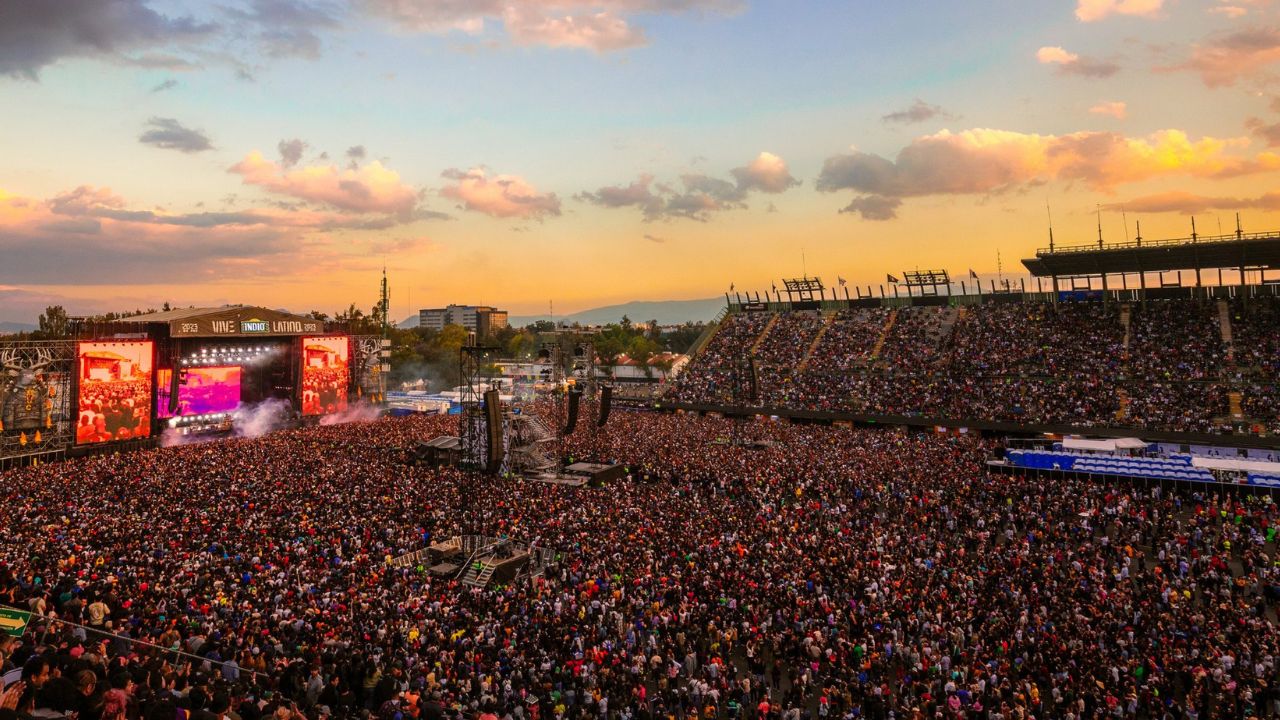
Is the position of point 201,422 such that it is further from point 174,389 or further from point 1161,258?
point 1161,258

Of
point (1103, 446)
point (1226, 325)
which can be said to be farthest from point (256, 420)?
point (1226, 325)

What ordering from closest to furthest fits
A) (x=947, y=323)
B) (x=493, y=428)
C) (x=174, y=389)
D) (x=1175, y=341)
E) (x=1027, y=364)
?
(x=493, y=428) → (x=174, y=389) → (x=1175, y=341) → (x=1027, y=364) → (x=947, y=323)

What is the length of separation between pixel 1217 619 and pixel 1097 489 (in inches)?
430

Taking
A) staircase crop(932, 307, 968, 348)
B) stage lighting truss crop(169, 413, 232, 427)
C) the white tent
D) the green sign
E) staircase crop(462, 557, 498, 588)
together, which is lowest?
staircase crop(462, 557, 498, 588)

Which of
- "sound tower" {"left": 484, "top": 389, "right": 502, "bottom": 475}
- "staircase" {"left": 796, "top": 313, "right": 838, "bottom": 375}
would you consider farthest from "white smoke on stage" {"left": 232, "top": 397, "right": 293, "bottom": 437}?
"staircase" {"left": 796, "top": 313, "right": 838, "bottom": 375}

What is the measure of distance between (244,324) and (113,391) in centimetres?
813

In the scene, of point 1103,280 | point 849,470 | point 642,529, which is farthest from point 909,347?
point 642,529

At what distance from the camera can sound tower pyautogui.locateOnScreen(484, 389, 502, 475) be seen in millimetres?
29828

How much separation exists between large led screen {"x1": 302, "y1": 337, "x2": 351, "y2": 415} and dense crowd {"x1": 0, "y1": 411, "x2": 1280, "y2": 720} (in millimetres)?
20636

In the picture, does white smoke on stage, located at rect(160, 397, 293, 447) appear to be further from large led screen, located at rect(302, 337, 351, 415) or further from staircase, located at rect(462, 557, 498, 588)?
staircase, located at rect(462, 557, 498, 588)

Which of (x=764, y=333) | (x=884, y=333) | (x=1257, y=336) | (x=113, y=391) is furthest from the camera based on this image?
(x=764, y=333)

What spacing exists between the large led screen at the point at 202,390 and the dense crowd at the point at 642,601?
45.1ft

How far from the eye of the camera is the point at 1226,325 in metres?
43.7

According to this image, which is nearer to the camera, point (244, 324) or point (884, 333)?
point (244, 324)
